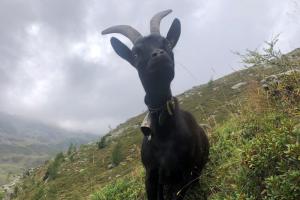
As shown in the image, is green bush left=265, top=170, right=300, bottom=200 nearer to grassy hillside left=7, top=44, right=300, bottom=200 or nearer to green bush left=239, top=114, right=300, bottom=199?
grassy hillside left=7, top=44, right=300, bottom=200

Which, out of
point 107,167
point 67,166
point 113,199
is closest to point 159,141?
point 113,199

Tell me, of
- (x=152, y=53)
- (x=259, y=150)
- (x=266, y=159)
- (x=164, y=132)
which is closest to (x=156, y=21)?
(x=152, y=53)

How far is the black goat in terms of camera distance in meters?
7.11

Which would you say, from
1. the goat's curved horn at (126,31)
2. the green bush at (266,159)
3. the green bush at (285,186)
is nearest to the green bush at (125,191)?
the goat's curved horn at (126,31)

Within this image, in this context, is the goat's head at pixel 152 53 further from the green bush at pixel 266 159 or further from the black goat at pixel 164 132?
the green bush at pixel 266 159

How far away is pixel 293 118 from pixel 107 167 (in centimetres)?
2140

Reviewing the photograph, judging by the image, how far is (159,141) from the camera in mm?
7297

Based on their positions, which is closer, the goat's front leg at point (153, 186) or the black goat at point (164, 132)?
the black goat at point (164, 132)

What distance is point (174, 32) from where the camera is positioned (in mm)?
8422

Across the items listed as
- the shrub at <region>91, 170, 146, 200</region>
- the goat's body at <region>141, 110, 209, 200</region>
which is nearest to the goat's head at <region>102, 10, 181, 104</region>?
the goat's body at <region>141, 110, 209, 200</region>

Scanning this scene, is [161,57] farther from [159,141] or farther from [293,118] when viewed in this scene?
[293,118]

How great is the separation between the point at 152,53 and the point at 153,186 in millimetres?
2339

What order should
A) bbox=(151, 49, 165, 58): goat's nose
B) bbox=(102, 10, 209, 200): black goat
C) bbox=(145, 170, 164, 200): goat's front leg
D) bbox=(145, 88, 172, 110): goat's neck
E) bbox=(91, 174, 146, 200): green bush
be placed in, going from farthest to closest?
bbox=(91, 174, 146, 200): green bush → bbox=(145, 170, 164, 200): goat's front leg → bbox=(145, 88, 172, 110): goat's neck → bbox=(102, 10, 209, 200): black goat → bbox=(151, 49, 165, 58): goat's nose

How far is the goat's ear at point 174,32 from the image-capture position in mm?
8414
